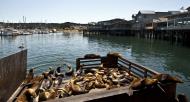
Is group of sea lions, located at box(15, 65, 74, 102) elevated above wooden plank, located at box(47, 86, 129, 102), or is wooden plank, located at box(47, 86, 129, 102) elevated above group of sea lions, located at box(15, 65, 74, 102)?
wooden plank, located at box(47, 86, 129, 102)

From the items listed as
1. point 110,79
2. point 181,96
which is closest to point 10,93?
point 110,79

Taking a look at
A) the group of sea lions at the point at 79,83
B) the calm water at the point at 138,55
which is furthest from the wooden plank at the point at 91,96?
→ the calm water at the point at 138,55

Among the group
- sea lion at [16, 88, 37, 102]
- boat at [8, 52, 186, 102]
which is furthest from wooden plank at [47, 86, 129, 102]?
sea lion at [16, 88, 37, 102]

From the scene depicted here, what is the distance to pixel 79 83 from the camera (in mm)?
11258

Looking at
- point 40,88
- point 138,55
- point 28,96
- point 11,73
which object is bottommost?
point 138,55

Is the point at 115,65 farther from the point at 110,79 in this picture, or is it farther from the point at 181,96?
the point at 181,96

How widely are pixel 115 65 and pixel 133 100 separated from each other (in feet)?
23.0

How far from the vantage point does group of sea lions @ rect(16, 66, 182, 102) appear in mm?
8781

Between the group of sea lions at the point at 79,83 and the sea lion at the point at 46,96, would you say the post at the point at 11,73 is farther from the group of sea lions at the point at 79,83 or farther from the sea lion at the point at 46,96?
the sea lion at the point at 46,96

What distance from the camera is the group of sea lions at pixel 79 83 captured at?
878cm

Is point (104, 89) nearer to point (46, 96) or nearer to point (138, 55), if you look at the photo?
point (46, 96)

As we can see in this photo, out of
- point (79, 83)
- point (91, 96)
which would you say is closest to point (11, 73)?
point (79, 83)

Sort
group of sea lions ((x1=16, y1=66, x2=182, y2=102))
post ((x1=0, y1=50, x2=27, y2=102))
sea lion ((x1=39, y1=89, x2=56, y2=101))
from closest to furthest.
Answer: post ((x1=0, y1=50, x2=27, y2=102)) → group of sea lions ((x1=16, y1=66, x2=182, y2=102)) → sea lion ((x1=39, y1=89, x2=56, y2=101))

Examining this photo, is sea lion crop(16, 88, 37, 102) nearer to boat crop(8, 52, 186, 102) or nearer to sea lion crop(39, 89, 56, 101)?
boat crop(8, 52, 186, 102)
